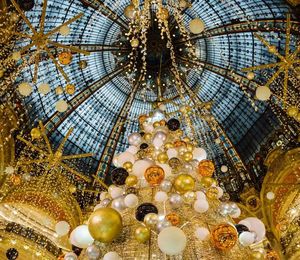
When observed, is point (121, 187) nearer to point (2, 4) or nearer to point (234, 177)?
point (2, 4)

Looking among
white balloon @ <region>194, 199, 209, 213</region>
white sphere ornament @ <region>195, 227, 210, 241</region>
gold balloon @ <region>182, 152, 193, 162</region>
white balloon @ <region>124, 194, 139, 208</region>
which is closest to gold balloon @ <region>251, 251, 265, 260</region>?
white sphere ornament @ <region>195, 227, 210, 241</region>

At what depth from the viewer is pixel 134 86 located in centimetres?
1224

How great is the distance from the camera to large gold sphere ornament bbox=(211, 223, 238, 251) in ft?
10.2

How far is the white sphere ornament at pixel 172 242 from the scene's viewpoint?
277 centimetres

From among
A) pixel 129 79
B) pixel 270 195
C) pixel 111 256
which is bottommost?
pixel 111 256

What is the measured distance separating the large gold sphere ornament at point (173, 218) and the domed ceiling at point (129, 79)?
7.30 metres

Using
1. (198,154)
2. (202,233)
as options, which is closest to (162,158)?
(198,154)

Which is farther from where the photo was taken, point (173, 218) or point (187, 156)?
point (187, 156)

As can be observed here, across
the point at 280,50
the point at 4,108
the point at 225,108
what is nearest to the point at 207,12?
the point at 280,50

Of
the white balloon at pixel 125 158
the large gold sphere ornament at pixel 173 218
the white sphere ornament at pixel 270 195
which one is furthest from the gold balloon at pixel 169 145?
the white sphere ornament at pixel 270 195

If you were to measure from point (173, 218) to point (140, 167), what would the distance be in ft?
2.91

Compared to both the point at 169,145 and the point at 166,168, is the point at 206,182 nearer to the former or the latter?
the point at 166,168

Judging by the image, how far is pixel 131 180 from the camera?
388 centimetres

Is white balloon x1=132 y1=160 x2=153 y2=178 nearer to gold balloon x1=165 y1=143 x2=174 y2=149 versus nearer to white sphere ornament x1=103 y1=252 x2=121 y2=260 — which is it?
gold balloon x1=165 y1=143 x2=174 y2=149
